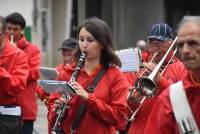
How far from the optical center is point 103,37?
20.8 ft

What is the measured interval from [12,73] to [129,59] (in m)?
1.17

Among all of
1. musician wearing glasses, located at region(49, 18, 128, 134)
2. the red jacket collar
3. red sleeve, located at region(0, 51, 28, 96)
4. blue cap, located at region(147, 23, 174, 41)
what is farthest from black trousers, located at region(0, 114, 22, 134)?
the red jacket collar

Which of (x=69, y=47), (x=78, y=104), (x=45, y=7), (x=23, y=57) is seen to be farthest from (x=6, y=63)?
(x=45, y=7)

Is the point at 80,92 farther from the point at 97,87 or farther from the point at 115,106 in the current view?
the point at 115,106

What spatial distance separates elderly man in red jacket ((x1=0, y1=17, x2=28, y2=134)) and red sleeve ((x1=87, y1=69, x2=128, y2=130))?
1.13 meters

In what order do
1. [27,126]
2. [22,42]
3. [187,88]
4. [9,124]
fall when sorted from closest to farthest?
1. [187,88]
2. [9,124]
3. [27,126]
4. [22,42]

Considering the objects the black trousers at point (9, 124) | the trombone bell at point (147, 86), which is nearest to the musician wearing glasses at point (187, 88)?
the trombone bell at point (147, 86)

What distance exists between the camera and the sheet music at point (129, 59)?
7383 mm

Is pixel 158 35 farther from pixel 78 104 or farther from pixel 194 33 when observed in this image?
pixel 194 33

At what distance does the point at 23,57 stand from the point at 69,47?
1.66 meters

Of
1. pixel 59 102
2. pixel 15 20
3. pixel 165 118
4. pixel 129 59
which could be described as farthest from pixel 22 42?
pixel 165 118

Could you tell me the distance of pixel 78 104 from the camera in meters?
6.29

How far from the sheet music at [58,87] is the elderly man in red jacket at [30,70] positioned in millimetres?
2794

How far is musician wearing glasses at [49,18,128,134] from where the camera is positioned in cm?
620
